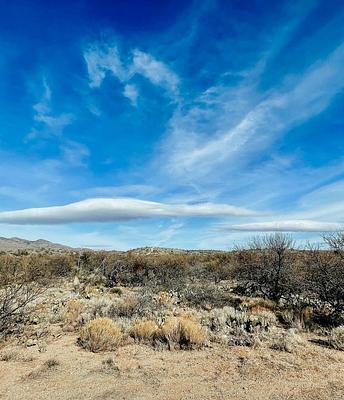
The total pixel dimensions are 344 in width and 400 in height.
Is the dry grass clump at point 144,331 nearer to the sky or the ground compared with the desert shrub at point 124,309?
nearer to the ground

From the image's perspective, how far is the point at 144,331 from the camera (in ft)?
35.1

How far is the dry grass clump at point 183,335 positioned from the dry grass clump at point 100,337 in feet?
4.15

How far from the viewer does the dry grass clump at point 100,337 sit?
9.76 metres

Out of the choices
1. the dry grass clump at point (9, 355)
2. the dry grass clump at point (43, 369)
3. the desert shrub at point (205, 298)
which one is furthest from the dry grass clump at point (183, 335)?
the desert shrub at point (205, 298)

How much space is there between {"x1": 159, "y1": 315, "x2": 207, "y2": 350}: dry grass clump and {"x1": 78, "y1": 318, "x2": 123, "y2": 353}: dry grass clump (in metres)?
1.26

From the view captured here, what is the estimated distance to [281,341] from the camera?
32.7 feet

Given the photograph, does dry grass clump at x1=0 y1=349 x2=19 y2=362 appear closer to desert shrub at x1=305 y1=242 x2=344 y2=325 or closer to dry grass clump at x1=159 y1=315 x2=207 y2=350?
dry grass clump at x1=159 y1=315 x2=207 y2=350

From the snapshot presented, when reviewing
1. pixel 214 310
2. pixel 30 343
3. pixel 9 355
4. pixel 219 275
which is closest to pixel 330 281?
pixel 214 310

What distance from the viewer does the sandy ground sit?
23.1 ft

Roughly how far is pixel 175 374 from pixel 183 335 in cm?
218

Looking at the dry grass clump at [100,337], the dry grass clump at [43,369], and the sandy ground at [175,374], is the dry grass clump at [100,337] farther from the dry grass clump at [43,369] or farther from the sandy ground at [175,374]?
the dry grass clump at [43,369]

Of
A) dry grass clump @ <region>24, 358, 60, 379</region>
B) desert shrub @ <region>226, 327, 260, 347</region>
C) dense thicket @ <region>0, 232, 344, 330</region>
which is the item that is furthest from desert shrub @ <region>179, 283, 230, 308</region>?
dry grass clump @ <region>24, 358, 60, 379</region>

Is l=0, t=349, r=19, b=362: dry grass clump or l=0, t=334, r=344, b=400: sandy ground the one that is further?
l=0, t=349, r=19, b=362: dry grass clump

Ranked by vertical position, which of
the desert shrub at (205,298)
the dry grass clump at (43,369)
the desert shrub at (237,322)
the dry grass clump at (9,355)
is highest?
the desert shrub at (205,298)
